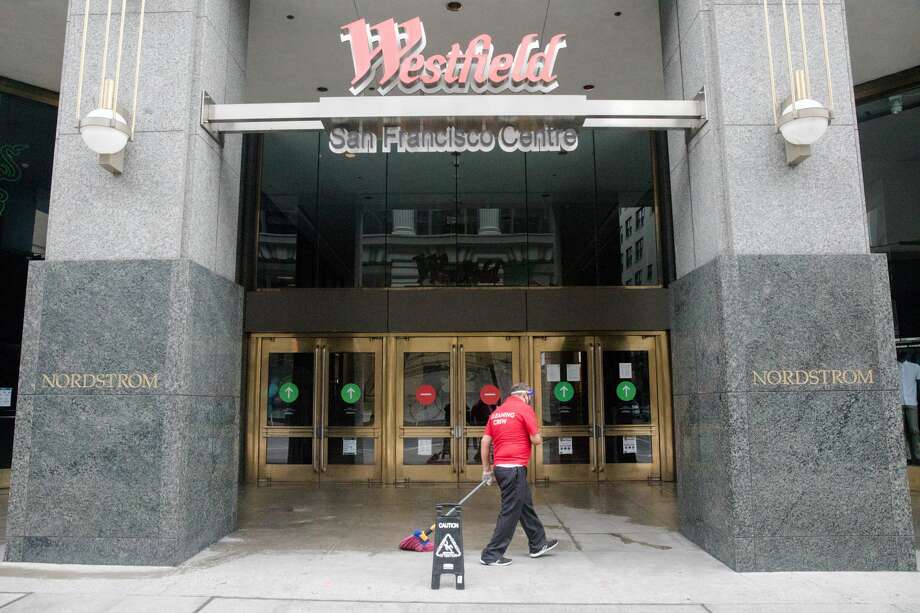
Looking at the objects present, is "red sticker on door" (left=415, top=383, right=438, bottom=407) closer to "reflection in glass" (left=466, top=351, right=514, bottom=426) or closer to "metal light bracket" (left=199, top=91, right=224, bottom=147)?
"reflection in glass" (left=466, top=351, right=514, bottom=426)

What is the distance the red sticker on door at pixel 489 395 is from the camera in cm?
1302

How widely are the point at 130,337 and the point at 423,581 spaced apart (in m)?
3.81

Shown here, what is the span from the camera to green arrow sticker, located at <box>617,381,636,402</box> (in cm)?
1323

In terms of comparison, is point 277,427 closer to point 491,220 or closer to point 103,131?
point 491,220

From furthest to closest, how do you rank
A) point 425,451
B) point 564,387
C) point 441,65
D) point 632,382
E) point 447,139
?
point 632,382 < point 564,387 < point 425,451 < point 441,65 < point 447,139

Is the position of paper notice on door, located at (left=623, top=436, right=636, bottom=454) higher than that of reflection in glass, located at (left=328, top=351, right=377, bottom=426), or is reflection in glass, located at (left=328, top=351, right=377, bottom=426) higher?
reflection in glass, located at (left=328, top=351, right=377, bottom=426)

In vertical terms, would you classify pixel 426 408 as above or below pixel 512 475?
above

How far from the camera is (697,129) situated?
7.35 m

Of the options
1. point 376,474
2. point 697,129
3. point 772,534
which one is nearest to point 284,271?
point 376,474

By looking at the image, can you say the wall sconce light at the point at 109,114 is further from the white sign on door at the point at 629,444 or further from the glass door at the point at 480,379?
the white sign on door at the point at 629,444

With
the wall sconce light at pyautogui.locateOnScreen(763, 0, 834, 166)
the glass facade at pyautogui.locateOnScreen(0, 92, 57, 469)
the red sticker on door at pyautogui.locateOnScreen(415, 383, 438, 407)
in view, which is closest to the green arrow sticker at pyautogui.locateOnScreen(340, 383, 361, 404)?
the red sticker on door at pyautogui.locateOnScreen(415, 383, 438, 407)


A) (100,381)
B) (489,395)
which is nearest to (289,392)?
(489,395)

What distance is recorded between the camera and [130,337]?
6.72m

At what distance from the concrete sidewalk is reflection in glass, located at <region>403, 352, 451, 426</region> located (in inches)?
180
